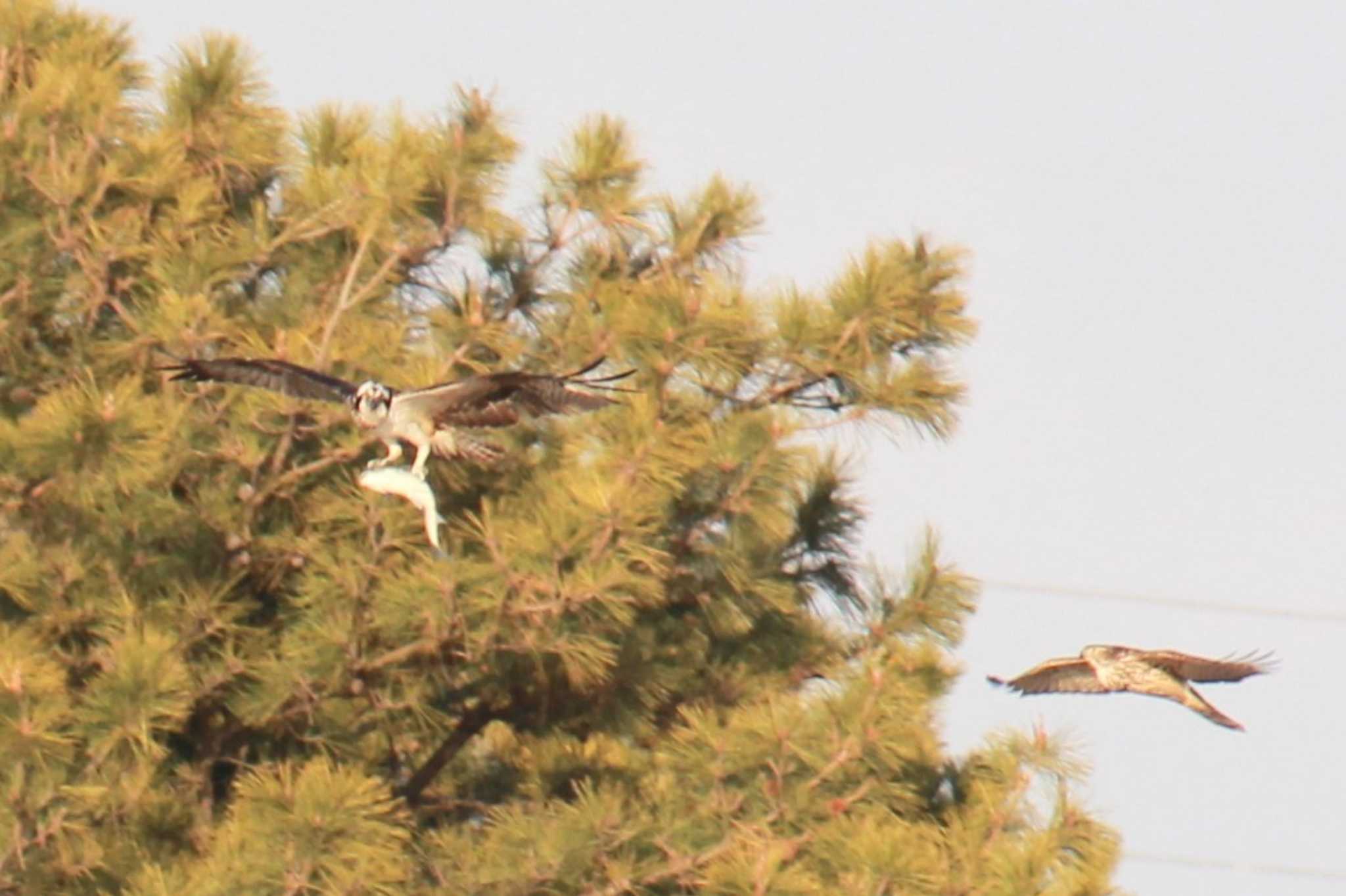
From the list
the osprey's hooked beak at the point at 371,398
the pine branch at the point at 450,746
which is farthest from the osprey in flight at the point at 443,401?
the pine branch at the point at 450,746

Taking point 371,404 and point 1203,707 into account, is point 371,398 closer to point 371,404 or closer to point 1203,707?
point 371,404

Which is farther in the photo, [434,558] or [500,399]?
[434,558]

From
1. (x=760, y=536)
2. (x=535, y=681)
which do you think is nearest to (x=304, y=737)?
(x=535, y=681)

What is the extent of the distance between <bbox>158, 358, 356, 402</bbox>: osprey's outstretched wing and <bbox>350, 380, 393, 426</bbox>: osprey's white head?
0.14 metres

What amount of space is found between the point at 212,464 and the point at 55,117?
0.96 metres

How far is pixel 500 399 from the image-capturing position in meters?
7.30

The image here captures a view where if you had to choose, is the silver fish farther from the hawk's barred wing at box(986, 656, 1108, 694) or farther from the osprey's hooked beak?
the hawk's barred wing at box(986, 656, 1108, 694)

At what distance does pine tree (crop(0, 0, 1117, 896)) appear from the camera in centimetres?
805

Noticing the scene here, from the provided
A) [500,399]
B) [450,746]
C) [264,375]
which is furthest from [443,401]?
[450,746]

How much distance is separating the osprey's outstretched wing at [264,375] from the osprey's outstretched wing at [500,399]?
0.18 metres

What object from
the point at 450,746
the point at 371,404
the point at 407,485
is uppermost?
the point at 371,404

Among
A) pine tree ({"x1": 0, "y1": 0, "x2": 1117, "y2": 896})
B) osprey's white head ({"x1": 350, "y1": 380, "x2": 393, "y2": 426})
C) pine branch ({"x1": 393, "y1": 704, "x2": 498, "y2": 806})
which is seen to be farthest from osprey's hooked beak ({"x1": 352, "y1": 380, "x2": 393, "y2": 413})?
pine branch ({"x1": 393, "y1": 704, "x2": 498, "y2": 806})

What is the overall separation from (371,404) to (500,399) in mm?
254

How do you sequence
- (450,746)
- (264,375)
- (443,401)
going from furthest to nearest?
(450,746), (264,375), (443,401)
